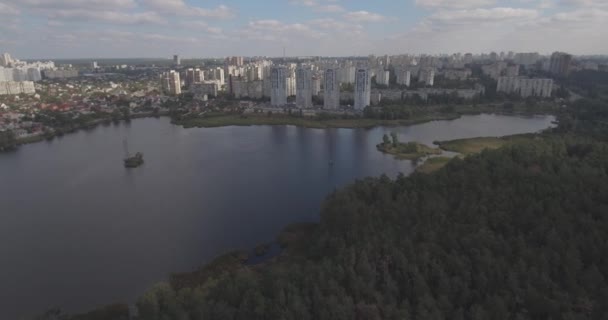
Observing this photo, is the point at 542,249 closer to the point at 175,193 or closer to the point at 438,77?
the point at 175,193

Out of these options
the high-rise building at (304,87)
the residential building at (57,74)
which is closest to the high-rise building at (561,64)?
the high-rise building at (304,87)

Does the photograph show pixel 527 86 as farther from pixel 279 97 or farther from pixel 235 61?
pixel 235 61

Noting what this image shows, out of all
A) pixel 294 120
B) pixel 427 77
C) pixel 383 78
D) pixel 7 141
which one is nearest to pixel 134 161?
pixel 7 141

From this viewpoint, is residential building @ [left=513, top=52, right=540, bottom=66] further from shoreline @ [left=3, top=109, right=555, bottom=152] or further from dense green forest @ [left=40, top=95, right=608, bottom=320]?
dense green forest @ [left=40, top=95, right=608, bottom=320]

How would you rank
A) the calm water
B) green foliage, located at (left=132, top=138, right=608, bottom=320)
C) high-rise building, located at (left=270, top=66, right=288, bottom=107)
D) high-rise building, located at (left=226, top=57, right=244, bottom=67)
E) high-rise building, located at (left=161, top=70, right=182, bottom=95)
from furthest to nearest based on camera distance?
high-rise building, located at (left=226, top=57, right=244, bottom=67)
high-rise building, located at (left=161, top=70, right=182, bottom=95)
high-rise building, located at (left=270, top=66, right=288, bottom=107)
the calm water
green foliage, located at (left=132, top=138, right=608, bottom=320)

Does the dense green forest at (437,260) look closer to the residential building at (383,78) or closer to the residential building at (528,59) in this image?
the residential building at (383,78)

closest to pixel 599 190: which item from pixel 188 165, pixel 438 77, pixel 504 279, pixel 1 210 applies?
pixel 504 279

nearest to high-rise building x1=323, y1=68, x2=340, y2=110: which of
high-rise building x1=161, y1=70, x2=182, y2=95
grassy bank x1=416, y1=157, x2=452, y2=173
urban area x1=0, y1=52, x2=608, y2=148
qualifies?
urban area x1=0, y1=52, x2=608, y2=148

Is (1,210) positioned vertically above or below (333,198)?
below
